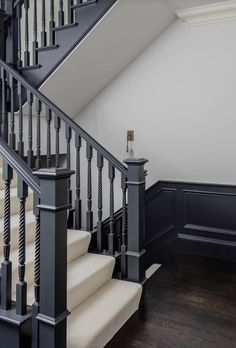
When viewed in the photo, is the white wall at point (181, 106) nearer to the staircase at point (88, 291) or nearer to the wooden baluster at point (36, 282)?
the staircase at point (88, 291)

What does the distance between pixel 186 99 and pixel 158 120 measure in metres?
0.37

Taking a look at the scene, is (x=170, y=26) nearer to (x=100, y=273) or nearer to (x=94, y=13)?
(x=94, y=13)

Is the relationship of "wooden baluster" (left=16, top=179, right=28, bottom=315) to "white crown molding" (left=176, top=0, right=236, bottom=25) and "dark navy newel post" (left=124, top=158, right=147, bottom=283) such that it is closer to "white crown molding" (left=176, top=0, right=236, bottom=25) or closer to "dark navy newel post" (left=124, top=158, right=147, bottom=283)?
"dark navy newel post" (left=124, top=158, right=147, bottom=283)

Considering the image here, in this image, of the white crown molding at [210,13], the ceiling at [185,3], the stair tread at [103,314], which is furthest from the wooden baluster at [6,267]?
the white crown molding at [210,13]

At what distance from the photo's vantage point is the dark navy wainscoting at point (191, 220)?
3346 mm

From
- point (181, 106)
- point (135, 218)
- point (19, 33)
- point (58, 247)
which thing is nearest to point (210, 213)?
point (181, 106)

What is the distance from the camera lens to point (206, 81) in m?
3.32

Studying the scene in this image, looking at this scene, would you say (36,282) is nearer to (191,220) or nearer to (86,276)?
(86,276)

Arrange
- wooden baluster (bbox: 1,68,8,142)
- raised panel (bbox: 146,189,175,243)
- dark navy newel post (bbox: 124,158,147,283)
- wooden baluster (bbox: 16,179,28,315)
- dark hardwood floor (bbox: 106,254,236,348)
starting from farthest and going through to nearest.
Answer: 1. raised panel (bbox: 146,189,175,243)
2. wooden baluster (bbox: 1,68,8,142)
3. dark navy newel post (bbox: 124,158,147,283)
4. dark hardwood floor (bbox: 106,254,236,348)
5. wooden baluster (bbox: 16,179,28,315)

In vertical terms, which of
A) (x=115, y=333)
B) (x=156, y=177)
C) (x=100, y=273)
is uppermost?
(x=156, y=177)

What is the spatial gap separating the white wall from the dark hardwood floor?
0.99m

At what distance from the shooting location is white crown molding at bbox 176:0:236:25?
3.07 meters

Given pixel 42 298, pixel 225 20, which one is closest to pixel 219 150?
pixel 225 20

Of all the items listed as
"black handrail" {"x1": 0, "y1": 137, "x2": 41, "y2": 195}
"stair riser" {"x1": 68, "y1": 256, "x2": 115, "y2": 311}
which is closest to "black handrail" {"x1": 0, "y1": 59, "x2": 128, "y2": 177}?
"stair riser" {"x1": 68, "y1": 256, "x2": 115, "y2": 311}
